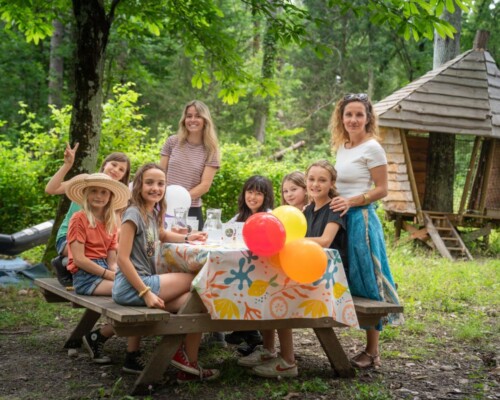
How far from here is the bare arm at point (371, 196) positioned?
4.53 metres

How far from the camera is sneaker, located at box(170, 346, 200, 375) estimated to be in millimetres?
4285

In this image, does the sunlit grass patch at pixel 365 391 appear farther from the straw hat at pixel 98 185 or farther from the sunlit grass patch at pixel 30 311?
the sunlit grass patch at pixel 30 311

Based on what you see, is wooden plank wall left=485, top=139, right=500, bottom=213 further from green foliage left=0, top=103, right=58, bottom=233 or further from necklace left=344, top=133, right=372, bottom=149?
necklace left=344, top=133, right=372, bottom=149

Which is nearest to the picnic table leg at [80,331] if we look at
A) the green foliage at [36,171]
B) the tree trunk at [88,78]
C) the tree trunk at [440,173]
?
the tree trunk at [88,78]

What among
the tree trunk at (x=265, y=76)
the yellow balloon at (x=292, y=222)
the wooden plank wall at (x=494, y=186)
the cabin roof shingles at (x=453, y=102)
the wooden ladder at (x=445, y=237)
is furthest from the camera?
the tree trunk at (x=265, y=76)

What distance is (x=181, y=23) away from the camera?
839cm

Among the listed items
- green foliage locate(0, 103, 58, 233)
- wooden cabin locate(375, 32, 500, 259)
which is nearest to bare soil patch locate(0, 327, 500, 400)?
green foliage locate(0, 103, 58, 233)

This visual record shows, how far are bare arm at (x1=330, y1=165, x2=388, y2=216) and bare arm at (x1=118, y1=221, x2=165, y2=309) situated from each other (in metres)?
1.40

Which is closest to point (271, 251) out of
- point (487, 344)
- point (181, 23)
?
point (487, 344)

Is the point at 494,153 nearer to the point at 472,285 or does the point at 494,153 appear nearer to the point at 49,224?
the point at 472,285

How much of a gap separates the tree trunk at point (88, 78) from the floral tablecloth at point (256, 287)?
138 inches

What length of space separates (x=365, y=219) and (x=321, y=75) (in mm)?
26059

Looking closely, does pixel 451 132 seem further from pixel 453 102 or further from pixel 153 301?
pixel 153 301

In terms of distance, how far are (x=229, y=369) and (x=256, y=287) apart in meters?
0.85
